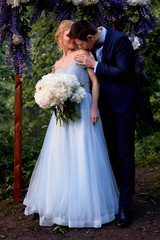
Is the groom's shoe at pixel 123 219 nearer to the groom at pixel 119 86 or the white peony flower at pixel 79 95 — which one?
the groom at pixel 119 86

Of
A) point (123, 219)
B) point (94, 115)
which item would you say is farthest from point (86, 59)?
point (123, 219)

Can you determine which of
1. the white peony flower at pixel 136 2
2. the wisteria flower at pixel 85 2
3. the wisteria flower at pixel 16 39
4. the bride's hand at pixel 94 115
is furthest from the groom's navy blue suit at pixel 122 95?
the wisteria flower at pixel 16 39

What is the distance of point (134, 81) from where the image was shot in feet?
10.5

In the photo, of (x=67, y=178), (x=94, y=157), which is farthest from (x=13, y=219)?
(x=94, y=157)

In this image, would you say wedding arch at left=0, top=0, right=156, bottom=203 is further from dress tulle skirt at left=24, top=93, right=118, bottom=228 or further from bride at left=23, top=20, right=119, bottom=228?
dress tulle skirt at left=24, top=93, right=118, bottom=228

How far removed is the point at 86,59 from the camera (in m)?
3.13

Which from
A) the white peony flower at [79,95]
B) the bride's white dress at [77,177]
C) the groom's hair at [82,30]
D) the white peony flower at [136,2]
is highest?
the white peony flower at [136,2]

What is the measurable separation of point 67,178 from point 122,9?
2.34 metres

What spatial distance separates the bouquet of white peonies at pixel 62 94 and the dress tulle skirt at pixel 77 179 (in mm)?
154

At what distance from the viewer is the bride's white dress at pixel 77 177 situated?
3070 millimetres

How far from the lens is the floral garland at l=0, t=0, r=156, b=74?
11.4 feet

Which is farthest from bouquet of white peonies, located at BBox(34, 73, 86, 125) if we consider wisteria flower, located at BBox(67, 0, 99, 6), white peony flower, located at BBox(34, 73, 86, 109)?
wisteria flower, located at BBox(67, 0, 99, 6)

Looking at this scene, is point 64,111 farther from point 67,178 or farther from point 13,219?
point 13,219

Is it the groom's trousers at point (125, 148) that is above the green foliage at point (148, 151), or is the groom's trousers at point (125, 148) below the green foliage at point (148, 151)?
above
